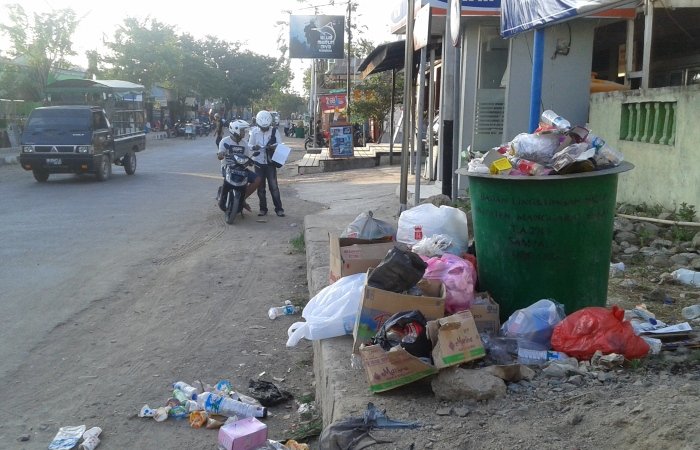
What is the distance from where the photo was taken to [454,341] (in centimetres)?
344

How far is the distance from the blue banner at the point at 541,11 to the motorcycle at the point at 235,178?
5550 millimetres

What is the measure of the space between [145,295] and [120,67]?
150 feet

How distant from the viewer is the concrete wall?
714cm

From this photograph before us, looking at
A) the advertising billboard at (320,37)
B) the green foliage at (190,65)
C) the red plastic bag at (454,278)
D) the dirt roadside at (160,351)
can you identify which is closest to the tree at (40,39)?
the advertising billboard at (320,37)

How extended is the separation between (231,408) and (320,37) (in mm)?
29211

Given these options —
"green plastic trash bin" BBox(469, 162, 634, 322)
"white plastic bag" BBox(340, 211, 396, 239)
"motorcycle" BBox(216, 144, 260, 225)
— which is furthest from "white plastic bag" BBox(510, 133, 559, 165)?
"motorcycle" BBox(216, 144, 260, 225)

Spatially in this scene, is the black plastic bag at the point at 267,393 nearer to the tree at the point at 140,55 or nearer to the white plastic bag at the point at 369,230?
the white plastic bag at the point at 369,230

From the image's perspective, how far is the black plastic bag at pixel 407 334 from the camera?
3539mm

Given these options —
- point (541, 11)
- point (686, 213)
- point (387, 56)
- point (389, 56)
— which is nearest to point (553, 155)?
point (541, 11)

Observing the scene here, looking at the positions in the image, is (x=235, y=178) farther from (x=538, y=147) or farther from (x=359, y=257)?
(x=538, y=147)

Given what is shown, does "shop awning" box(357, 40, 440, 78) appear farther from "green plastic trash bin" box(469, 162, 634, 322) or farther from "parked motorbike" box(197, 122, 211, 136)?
"parked motorbike" box(197, 122, 211, 136)

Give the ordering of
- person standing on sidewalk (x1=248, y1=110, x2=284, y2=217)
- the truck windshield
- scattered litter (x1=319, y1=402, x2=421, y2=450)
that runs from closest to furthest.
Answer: scattered litter (x1=319, y1=402, x2=421, y2=450) < person standing on sidewalk (x1=248, y1=110, x2=284, y2=217) < the truck windshield

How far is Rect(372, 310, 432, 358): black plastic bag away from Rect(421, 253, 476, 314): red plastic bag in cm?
49

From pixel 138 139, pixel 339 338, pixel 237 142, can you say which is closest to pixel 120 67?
pixel 138 139
